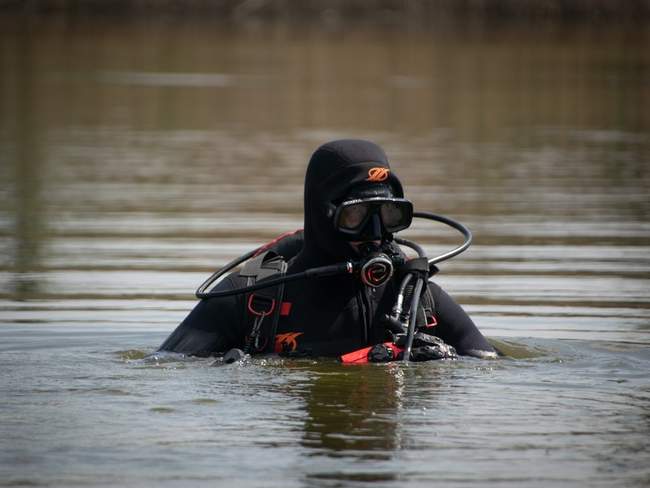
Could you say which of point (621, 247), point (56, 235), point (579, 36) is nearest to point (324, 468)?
point (621, 247)

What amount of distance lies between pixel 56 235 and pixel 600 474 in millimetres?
6859

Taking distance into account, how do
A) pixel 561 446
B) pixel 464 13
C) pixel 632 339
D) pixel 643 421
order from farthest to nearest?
pixel 464 13, pixel 632 339, pixel 643 421, pixel 561 446

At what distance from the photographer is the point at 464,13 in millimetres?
53656

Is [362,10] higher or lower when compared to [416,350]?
higher

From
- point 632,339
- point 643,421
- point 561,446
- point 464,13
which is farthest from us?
point 464,13

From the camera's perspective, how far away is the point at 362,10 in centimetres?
5469

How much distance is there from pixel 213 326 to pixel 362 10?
4939cm

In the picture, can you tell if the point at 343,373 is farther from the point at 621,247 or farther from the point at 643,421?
the point at 621,247

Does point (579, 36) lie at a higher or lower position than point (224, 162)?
higher

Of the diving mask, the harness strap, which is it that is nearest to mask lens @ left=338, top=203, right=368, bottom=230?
the diving mask

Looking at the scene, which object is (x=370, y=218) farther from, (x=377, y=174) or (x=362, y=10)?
(x=362, y=10)

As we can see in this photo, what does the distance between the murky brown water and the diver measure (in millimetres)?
116

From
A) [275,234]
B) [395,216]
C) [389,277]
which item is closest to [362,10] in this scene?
[275,234]

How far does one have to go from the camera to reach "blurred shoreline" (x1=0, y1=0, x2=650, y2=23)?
171 ft
